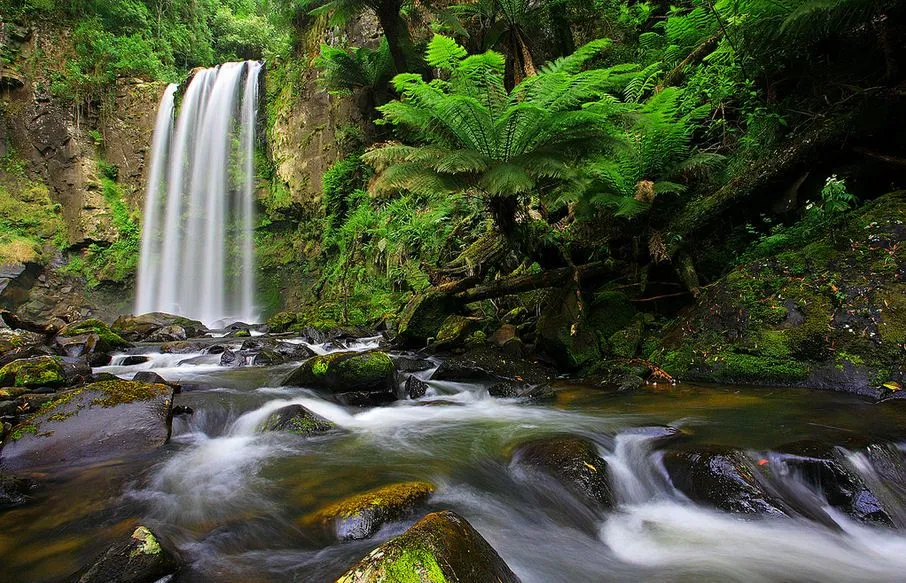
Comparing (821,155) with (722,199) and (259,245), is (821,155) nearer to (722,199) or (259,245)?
(722,199)

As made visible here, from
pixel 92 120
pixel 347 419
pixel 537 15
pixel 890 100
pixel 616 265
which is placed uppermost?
pixel 92 120

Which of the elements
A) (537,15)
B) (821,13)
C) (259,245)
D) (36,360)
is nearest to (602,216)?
(821,13)

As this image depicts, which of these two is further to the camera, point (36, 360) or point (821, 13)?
point (36, 360)

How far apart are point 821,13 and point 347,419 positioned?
5.34 meters

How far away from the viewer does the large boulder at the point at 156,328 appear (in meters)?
10.3

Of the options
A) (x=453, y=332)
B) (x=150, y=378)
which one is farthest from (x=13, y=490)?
(x=453, y=332)

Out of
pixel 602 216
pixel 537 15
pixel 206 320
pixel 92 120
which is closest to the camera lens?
pixel 602 216

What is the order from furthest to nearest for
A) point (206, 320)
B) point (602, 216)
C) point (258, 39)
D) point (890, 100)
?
point (258, 39), point (206, 320), point (602, 216), point (890, 100)

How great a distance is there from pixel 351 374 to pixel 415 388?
0.73 m

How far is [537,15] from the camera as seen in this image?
917 centimetres

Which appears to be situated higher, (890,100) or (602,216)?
(890,100)

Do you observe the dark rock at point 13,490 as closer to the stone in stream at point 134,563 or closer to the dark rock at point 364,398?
the stone in stream at point 134,563

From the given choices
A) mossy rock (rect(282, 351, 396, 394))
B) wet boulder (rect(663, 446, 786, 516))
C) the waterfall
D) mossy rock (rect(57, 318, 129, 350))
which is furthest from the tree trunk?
wet boulder (rect(663, 446, 786, 516))

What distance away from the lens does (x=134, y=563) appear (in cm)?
184
